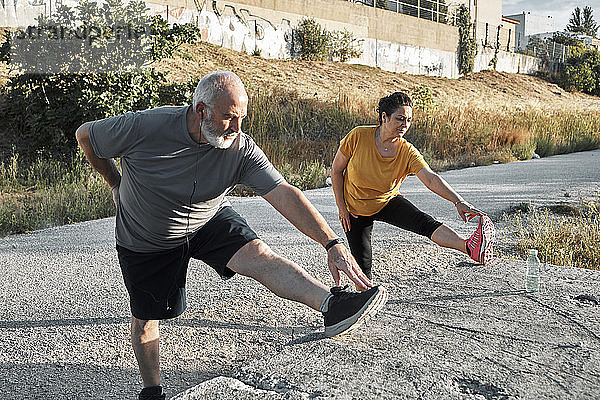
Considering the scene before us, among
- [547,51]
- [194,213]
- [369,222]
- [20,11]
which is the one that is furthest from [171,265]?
[547,51]

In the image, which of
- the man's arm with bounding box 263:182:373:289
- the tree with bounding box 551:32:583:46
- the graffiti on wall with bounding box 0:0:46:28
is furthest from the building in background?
the man's arm with bounding box 263:182:373:289

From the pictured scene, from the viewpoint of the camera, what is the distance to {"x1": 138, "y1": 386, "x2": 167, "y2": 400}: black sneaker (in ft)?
10.5

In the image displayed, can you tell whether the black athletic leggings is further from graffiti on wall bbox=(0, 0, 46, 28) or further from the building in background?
the building in background

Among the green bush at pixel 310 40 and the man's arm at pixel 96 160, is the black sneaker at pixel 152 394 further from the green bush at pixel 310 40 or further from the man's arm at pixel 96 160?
the green bush at pixel 310 40

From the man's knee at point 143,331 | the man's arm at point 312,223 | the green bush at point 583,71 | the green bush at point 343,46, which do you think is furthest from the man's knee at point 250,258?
the green bush at point 583,71

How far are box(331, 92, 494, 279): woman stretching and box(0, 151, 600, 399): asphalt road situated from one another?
450mm

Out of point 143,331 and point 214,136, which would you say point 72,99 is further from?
point 214,136

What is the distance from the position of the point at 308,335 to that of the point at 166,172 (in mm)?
1246

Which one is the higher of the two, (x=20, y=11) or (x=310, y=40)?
(x=20, y=11)

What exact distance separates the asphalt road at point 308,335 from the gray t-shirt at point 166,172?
2.74 feet

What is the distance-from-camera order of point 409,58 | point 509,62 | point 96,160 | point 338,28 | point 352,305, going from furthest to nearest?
point 509,62, point 409,58, point 338,28, point 96,160, point 352,305

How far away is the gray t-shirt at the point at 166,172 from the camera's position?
3.10 metres

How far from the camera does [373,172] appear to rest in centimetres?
465

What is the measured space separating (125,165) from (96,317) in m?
1.77
